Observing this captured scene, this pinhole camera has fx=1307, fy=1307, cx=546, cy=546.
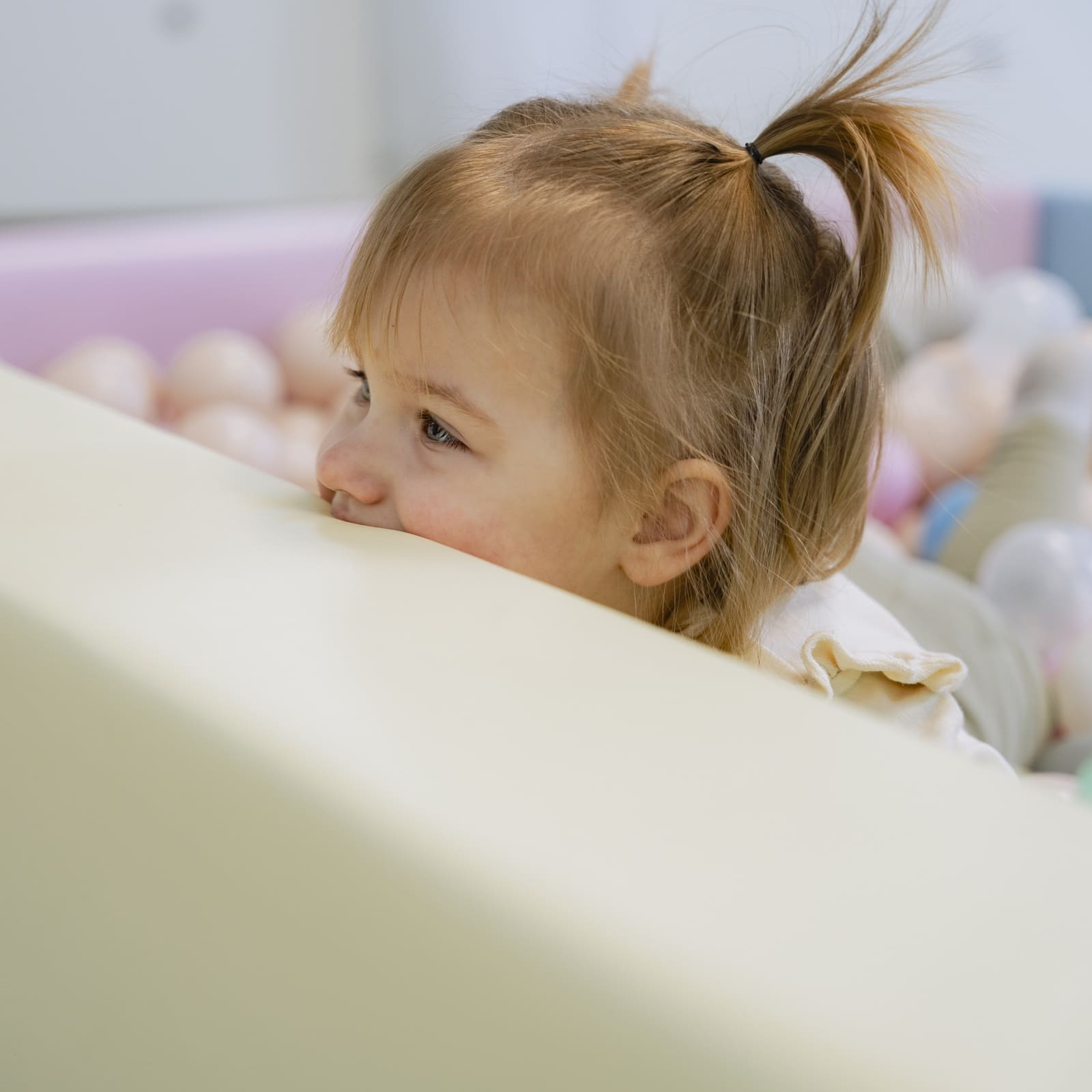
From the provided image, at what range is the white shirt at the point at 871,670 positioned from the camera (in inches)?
22.0

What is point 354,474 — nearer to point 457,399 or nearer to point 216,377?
point 457,399

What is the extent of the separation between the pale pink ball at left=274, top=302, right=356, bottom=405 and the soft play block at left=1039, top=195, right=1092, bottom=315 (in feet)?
3.03

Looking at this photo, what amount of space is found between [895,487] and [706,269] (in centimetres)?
73

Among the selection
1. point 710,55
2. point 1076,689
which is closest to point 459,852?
point 1076,689

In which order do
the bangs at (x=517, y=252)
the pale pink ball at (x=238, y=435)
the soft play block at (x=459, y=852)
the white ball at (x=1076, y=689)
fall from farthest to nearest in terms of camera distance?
the pale pink ball at (x=238, y=435) < the white ball at (x=1076, y=689) < the bangs at (x=517, y=252) < the soft play block at (x=459, y=852)

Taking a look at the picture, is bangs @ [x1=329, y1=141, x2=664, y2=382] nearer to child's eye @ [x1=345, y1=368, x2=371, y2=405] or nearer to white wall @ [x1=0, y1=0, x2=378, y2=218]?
child's eye @ [x1=345, y1=368, x2=371, y2=405]

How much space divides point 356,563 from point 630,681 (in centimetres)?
11

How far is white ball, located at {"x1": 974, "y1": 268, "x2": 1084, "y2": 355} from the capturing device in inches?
54.4

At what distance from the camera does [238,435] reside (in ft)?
3.57

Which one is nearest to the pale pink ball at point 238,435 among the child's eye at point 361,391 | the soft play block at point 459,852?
the child's eye at point 361,391

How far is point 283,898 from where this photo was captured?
28 centimetres

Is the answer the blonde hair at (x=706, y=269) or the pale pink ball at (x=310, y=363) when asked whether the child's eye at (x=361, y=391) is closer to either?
the blonde hair at (x=706, y=269)

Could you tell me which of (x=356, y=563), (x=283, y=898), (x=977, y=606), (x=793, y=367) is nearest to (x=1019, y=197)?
(x=977, y=606)

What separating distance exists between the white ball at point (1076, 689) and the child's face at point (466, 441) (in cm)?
51
